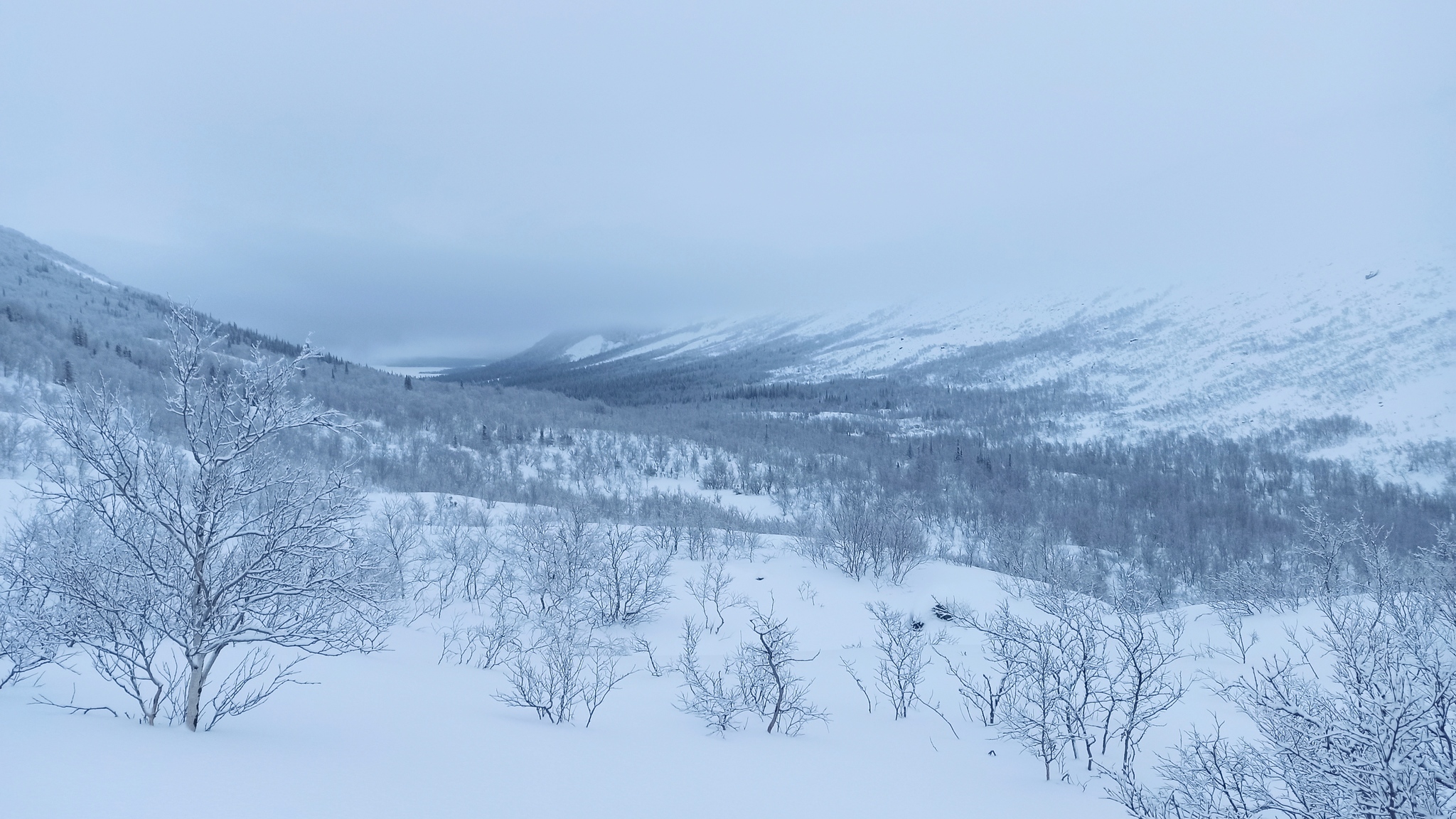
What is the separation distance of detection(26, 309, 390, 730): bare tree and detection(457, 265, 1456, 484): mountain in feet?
309

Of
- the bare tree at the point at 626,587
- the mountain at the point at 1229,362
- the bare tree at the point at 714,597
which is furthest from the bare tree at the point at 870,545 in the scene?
the mountain at the point at 1229,362

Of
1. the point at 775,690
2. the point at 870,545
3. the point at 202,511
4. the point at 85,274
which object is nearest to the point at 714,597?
the point at 870,545

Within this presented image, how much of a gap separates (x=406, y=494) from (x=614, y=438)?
37055mm

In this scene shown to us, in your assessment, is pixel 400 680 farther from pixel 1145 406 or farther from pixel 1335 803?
pixel 1145 406

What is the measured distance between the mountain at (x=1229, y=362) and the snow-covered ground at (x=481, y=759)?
276 ft

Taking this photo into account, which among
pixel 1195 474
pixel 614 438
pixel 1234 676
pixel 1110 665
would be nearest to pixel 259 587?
pixel 1110 665

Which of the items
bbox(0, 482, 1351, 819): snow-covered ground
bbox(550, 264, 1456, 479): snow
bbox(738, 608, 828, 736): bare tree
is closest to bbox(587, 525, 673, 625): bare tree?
bbox(0, 482, 1351, 819): snow-covered ground

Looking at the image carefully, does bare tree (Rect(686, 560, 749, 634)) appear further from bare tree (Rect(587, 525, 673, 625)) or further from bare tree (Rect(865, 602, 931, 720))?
bare tree (Rect(865, 602, 931, 720))

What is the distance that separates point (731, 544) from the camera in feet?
124

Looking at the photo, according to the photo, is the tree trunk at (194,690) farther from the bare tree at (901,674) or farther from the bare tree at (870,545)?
the bare tree at (870,545)

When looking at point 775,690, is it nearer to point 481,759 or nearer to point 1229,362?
point 481,759

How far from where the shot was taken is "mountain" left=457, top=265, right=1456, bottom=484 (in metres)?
81.2

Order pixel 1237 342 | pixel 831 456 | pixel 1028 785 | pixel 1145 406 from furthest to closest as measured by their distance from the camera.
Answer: pixel 1237 342 < pixel 1145 406 < pixel 831 456 < pixel 1028 785

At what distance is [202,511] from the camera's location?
24.7 ft
